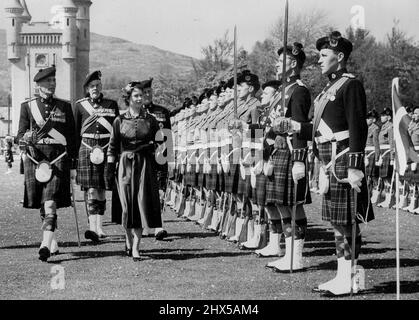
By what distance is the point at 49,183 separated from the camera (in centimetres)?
1102

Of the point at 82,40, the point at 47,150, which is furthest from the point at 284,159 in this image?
the point at 82,40

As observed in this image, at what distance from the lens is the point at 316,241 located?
1299 cm

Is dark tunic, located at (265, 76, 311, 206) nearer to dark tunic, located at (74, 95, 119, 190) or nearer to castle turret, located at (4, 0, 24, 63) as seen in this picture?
dark tunic, located at (74, 95, 119, 190)

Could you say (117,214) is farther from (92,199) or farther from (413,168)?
(413,168)

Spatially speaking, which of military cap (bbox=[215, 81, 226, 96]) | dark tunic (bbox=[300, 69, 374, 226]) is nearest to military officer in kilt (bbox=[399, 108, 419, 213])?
military cap (bbox=[215, 81, 226, 96])

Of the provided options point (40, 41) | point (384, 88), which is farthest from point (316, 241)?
point (40, 41)

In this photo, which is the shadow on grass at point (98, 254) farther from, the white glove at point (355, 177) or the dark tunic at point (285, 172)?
the white glove at point (355, 177)

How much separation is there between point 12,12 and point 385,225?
396 feet

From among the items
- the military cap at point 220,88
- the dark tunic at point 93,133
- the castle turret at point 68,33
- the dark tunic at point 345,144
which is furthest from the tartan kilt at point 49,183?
the castle turret at point 68,33

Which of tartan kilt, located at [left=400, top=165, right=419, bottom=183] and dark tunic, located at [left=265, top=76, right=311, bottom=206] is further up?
dark tunic, located at [left=265, top=76, right=311, bottom=206]

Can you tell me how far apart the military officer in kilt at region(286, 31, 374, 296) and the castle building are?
111 meters

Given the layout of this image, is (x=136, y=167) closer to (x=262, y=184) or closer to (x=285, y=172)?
(x=262, y=184)

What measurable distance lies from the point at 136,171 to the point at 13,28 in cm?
11999

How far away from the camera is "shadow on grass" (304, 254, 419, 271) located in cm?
1005
